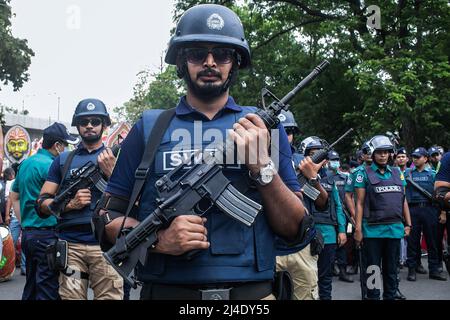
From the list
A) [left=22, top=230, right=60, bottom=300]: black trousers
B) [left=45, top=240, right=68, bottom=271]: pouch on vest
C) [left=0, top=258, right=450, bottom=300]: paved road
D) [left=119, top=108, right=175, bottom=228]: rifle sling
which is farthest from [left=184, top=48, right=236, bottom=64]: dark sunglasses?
[left=0, top=258, right=450, bottom=300]: paved road

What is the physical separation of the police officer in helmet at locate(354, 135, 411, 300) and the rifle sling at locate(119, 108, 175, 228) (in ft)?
14.9

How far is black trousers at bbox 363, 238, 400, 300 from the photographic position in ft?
20.5

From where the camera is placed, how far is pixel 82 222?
4703mm

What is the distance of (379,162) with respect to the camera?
6.63m

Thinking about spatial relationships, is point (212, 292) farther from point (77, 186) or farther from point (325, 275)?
point (325, 275)

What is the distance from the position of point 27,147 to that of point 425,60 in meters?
10.2

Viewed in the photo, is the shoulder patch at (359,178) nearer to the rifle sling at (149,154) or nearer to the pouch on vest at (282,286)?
the pouch on vest at (282,286)

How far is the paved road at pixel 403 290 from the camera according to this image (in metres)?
7.53

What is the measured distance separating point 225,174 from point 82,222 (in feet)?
8.79

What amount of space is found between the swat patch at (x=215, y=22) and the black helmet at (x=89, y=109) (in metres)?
2.74

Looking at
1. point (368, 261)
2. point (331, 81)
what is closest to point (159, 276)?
point (368, 261)

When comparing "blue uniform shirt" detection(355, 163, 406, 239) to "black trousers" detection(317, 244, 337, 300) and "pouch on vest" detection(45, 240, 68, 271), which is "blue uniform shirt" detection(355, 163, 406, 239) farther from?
"pouch on vest" detection(45, 240, 68, 271)

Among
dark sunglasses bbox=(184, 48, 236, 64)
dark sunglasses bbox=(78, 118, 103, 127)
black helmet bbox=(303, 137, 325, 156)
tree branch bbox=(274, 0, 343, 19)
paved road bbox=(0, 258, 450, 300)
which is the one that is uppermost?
tree branch bbox=(274, 0, 343, 19)

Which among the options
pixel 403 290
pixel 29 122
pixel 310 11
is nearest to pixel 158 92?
pixel 29 122
